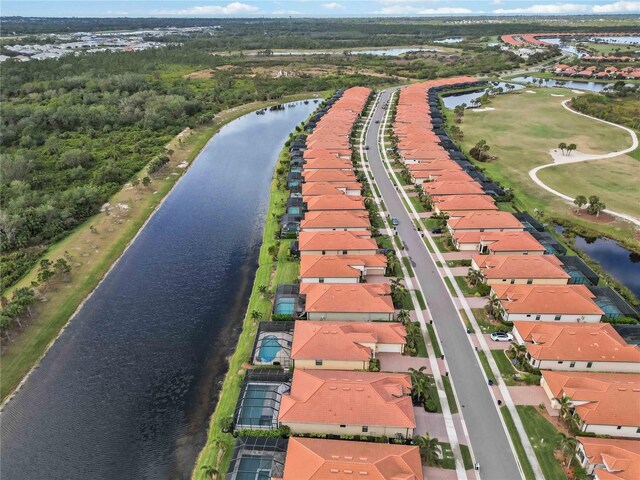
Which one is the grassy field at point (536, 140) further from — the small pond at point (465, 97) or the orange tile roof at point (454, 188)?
the small pond at point (465, 97)

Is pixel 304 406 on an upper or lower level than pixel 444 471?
upper

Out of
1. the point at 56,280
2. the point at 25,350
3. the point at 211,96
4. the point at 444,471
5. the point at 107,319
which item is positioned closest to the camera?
the point at 444,471

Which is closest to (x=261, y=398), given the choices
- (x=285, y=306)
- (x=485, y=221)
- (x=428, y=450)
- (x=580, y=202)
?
(x=285, y=306)

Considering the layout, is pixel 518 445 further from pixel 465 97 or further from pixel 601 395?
pixel 465 97

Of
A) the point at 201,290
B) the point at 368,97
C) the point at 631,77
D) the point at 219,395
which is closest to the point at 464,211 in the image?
the point at 201,290

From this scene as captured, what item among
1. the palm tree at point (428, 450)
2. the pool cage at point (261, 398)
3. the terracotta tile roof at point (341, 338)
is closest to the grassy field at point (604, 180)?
the terracotta tile roof at point (341, 338)

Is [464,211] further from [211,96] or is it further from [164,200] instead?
[211,96]
